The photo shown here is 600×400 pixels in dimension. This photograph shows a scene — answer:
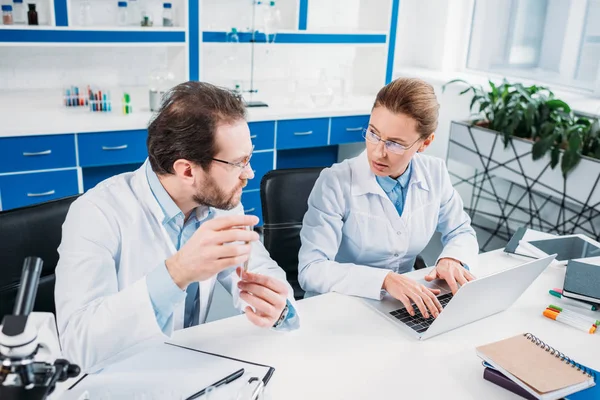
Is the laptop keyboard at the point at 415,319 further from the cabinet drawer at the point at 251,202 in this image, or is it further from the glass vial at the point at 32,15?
the glass vial at the point at 32,15

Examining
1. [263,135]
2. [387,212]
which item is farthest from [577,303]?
[263,135]

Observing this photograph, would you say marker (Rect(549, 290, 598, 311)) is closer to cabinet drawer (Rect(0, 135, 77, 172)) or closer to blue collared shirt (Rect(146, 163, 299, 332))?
blue collared shirt (Rect(146, 163, 299, 332))

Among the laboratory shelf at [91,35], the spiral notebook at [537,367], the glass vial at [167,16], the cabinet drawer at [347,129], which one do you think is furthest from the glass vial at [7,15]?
the spiral notebook at [537,367]

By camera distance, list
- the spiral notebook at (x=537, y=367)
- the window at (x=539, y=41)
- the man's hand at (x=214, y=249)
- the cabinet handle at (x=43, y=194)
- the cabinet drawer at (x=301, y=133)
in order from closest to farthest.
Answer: the man's hand at (x=214, y=249) < the spiral notebook at (x=537, y=367) < the cabinet handle at (x=43, y=194) < the cabinet drawer at (x=301, y=133) < the window at (x=539, y=41)

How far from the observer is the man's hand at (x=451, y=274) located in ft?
5.01

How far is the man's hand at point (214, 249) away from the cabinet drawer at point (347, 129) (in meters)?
2.68

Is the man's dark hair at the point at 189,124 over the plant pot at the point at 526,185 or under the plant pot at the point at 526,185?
over

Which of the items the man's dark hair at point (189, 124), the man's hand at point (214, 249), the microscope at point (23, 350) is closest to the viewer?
the microscope at point (23, 350)

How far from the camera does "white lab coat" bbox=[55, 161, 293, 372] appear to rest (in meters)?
1.04

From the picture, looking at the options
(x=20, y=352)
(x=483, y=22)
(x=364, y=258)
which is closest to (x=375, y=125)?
(x=364, y=258)

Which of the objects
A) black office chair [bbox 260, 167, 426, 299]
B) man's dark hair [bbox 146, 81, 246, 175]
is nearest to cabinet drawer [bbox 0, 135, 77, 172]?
black office chair [bbox 260, 167, 426, 299]

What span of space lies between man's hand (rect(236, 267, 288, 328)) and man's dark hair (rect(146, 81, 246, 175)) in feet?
0.85

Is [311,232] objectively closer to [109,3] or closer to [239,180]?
[239,180]

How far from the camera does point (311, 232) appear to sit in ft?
5.38
